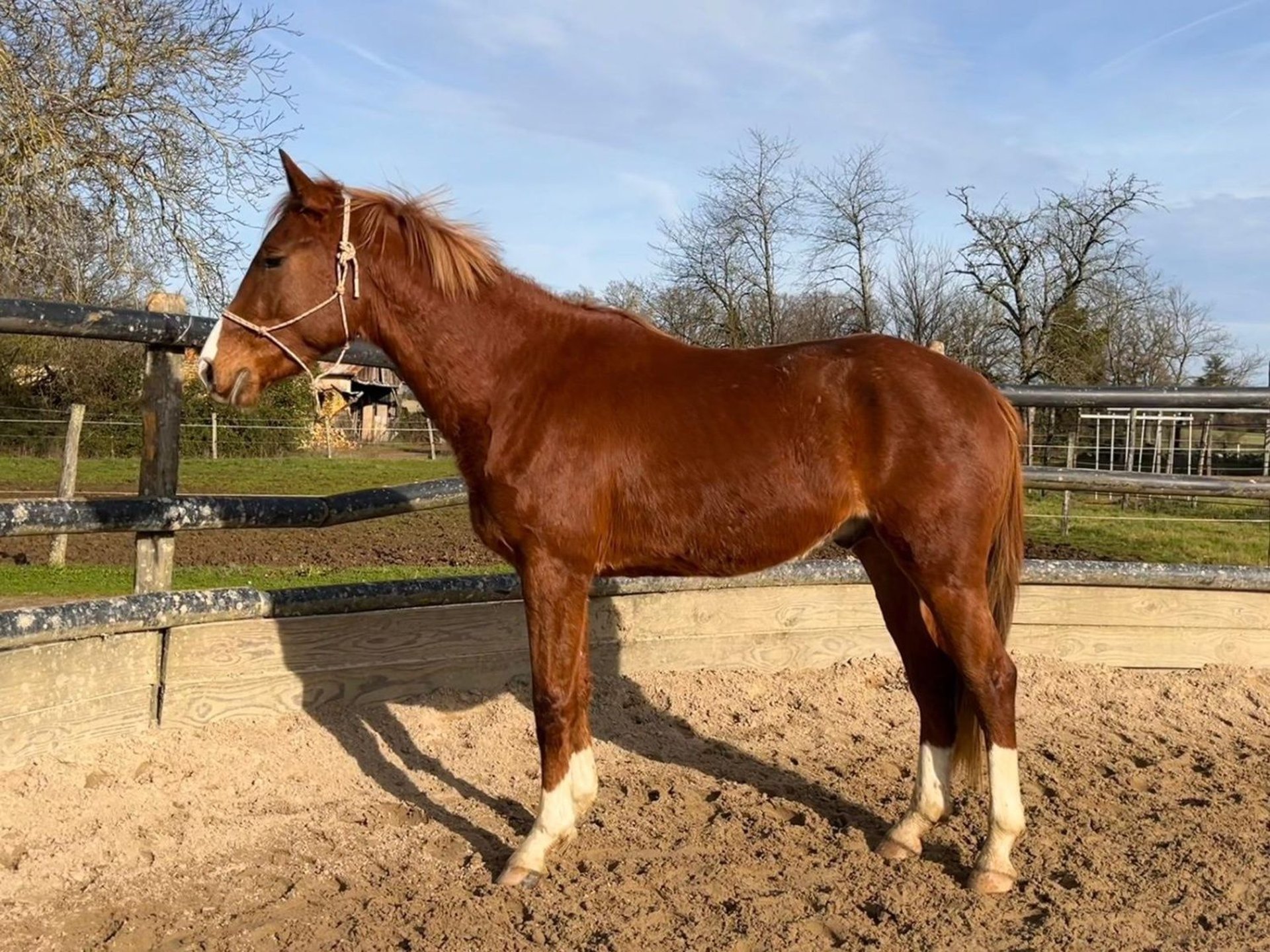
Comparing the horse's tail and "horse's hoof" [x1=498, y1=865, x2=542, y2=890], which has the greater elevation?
the horse's tail

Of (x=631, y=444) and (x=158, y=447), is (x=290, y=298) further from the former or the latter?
(x=631, y=444)

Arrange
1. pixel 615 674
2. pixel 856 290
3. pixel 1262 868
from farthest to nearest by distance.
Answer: pixel 856 290, pixel 615 674, pixel 1262 868

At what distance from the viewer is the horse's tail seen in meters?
3.37

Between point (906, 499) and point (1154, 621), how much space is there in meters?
3.06

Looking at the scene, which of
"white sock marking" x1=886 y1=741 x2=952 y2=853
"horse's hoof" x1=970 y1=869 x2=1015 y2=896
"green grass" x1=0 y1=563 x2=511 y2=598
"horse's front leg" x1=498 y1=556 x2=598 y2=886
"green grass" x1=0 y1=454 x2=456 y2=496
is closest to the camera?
"horse's hoof" x1=970 y1=869 x2=1015 y2=896

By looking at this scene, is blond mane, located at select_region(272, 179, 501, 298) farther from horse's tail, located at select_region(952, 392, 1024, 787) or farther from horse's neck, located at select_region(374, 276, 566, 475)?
horse's tail, located at select_region(952, 392, 1024, 787)

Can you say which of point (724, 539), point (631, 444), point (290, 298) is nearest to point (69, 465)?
point (290, 298)

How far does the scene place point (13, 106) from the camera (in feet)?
21.7

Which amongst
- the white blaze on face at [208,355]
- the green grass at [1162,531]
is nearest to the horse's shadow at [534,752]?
the white blaze on face at [208,355]

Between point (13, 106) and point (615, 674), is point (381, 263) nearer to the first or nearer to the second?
point (615, 674)

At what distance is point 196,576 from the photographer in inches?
347

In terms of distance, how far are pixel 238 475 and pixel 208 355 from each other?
13792 mm

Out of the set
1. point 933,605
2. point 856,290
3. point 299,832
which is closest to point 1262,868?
point 933,605

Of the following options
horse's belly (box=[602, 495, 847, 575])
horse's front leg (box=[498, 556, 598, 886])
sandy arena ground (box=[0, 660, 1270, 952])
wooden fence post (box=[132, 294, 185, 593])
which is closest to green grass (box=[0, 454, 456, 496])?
wooden fence post (box=[132, 294, 185, 593])
